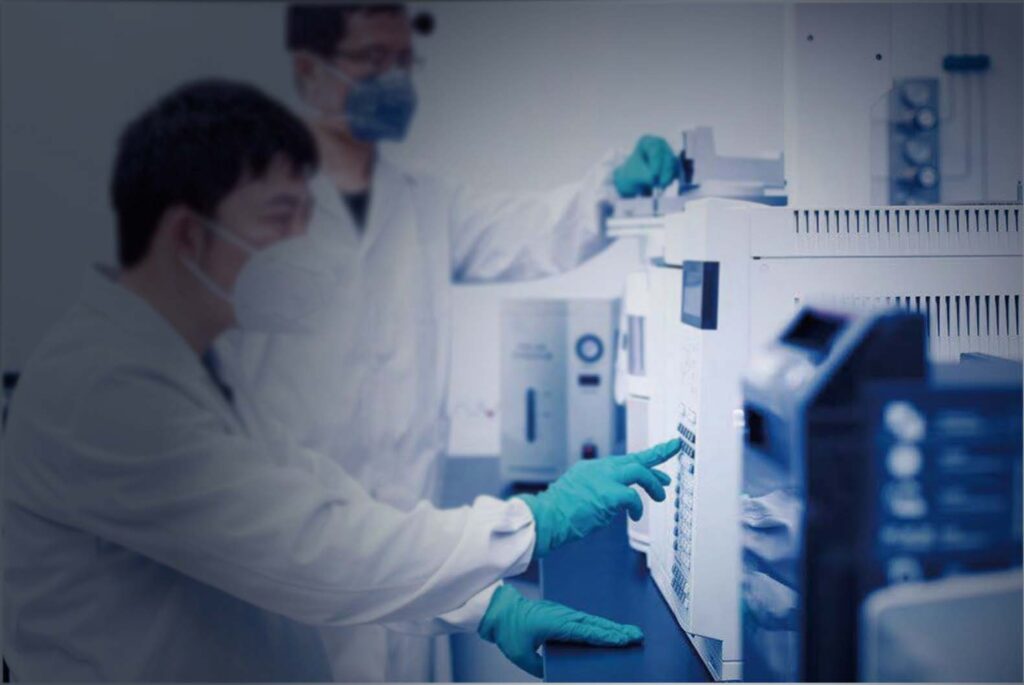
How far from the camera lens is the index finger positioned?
1291 millimetres

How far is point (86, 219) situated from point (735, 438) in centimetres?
110

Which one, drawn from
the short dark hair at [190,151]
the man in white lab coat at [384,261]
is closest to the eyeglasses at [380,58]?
the man in white lab coat at [384,261]

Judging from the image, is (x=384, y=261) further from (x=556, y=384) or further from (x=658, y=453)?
(x=658, y=453)

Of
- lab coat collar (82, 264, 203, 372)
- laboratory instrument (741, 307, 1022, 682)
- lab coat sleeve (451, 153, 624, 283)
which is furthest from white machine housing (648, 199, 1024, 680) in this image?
lab coat collar (82, 264, 203, 372)

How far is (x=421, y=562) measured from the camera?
4.09 ft

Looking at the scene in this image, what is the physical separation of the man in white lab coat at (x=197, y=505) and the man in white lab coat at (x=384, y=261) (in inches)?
5.6

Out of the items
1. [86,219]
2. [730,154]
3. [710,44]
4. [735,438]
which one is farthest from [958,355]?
[86,219]

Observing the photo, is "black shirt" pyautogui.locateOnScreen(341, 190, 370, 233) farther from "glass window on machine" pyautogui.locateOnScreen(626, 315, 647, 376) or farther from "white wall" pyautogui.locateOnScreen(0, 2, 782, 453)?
"glass window on machine" pyautogui.locateOnScreen(626, 315, 647, 376)

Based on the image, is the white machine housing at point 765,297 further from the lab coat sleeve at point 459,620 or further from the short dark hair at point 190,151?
the short dark hair at point 190,151

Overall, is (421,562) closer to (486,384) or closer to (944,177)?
(486,384)

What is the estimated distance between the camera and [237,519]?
1.22m

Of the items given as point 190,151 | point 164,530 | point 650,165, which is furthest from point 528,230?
point 164,530

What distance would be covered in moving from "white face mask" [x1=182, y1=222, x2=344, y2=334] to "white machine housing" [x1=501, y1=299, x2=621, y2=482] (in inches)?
14.3

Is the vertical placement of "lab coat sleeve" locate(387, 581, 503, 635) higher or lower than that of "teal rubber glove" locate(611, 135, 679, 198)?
lower
